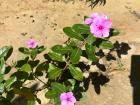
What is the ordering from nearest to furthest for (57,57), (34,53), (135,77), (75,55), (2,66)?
(2,66) → (75,55) → (57,57) → (34,53) → (135,77)

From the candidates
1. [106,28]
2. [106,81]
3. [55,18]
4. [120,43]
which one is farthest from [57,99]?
[55,18]

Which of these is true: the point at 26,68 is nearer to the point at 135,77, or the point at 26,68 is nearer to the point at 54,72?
the point at 54,72

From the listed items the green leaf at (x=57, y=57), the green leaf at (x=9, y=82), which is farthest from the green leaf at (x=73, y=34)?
the green leaf at (x=9, y=82)

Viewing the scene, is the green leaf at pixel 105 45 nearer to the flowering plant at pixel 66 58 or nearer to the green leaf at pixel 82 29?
the flowering plant at pixel 66 58

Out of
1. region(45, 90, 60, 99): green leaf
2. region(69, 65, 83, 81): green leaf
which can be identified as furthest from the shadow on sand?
A: region(45, 90, 60, 99): green leaf

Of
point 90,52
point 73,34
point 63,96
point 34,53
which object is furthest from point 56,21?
point 63,96

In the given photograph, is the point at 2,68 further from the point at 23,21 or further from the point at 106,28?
the point at 23,21

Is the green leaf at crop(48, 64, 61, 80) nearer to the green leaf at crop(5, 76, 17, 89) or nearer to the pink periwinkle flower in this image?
the green leaf at crop(5, 76, 17, 89)
